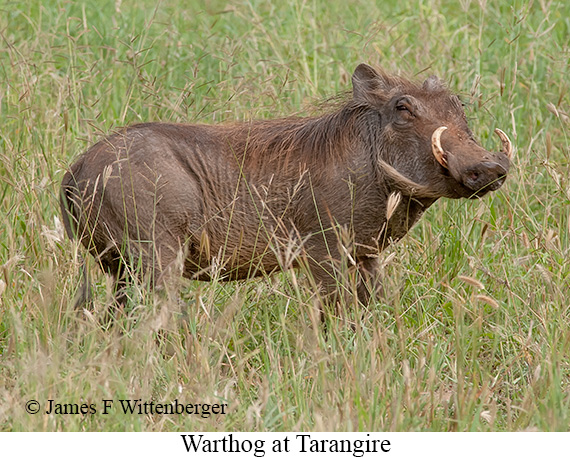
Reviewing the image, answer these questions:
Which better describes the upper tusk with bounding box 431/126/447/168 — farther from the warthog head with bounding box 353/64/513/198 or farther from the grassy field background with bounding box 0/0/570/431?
the grassy field background with bounding box 0/0/570/431

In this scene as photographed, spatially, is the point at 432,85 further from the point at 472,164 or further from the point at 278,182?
the point at 278,182

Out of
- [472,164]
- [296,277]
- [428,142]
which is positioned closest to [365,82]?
[428,142]

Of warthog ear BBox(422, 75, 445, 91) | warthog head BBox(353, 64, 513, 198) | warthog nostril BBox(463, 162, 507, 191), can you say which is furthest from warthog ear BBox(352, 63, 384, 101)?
warthog nostril BBox(463, 162, 507, 191)

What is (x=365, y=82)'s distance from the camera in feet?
13.6

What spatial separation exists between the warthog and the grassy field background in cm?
17

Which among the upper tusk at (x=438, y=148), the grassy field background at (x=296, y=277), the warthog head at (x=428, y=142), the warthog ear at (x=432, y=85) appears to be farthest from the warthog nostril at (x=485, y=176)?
the warthog ear at (x=432, y=85)

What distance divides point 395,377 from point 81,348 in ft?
3.85

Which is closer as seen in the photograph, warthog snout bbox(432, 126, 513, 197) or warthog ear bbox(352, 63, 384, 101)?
warthog snout bbox(432, 126, 513, 197)

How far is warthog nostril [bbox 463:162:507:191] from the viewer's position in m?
3.60

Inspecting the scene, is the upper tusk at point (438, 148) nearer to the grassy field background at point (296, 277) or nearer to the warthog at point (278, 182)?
the warthog at point (278, 182)

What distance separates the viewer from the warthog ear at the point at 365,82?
4.14 metres

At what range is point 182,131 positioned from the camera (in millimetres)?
4125
